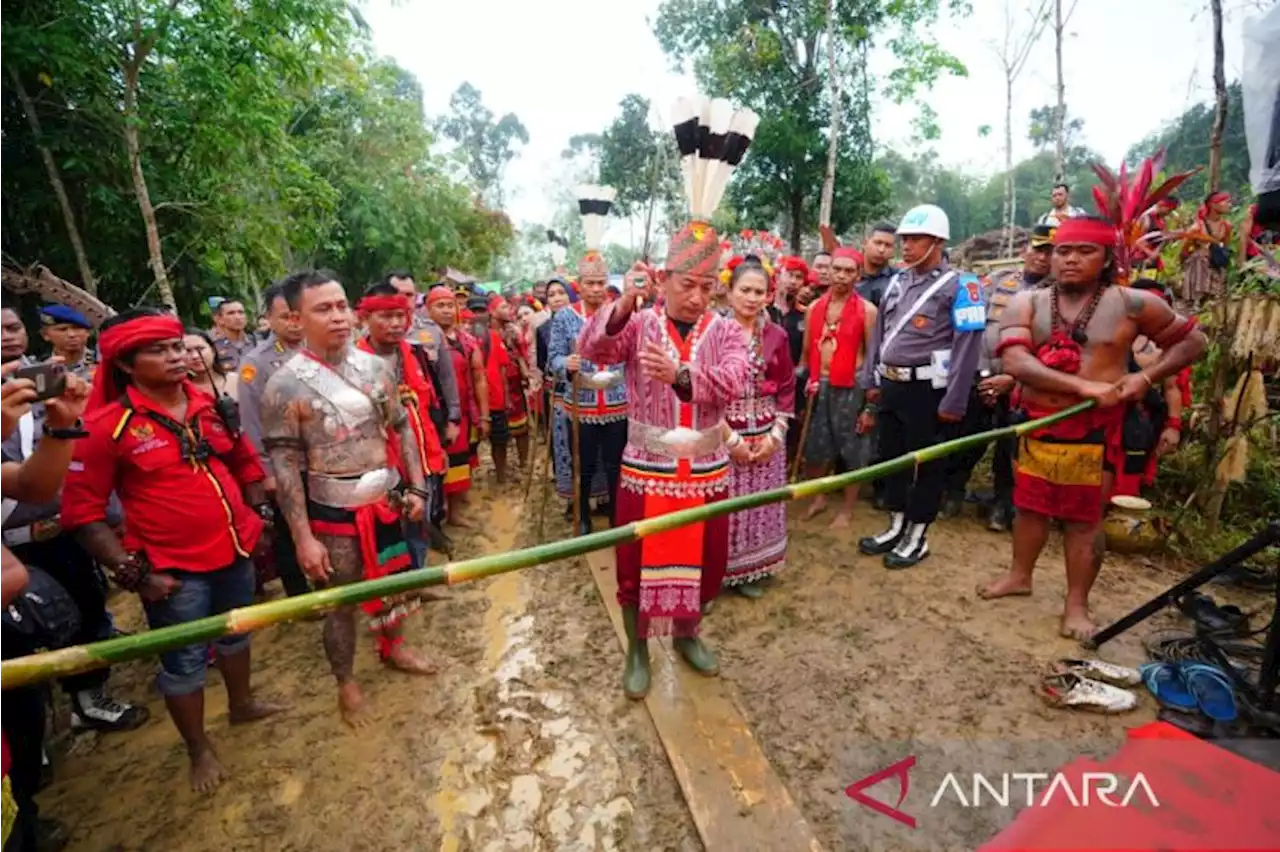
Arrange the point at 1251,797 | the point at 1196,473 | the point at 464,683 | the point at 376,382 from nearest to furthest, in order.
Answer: the point at 1251,797 → the point at 376,382 → the point at 464,683 → the point at 1196,473

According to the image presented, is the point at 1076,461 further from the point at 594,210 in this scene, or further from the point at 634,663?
the point at 594,210

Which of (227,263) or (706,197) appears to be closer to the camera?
(706,197)

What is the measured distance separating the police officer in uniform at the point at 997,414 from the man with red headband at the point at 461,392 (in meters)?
4.13

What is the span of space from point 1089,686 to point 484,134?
56.6 m

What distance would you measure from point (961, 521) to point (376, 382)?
4.70 meters

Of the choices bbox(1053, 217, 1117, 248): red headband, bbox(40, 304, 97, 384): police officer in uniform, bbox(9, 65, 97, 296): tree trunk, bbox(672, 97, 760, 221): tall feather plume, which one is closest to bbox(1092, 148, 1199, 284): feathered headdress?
bbox(1053, 217, 1117, 248): red headband

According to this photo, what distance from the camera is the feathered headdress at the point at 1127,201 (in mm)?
3490

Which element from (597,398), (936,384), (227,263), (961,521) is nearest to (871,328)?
(936,384)

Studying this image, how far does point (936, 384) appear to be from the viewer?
4.25 metres

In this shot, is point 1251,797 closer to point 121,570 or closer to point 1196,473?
point 121,570

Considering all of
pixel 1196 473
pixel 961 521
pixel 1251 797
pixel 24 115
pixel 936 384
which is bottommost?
pixel 961 521

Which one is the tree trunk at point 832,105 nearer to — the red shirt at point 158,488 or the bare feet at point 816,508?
the bare feet at point 816,508

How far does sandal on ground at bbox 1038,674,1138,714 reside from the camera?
2.84 metres

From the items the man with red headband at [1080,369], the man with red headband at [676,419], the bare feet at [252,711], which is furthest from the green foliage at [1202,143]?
the bare feet at [252,711]
